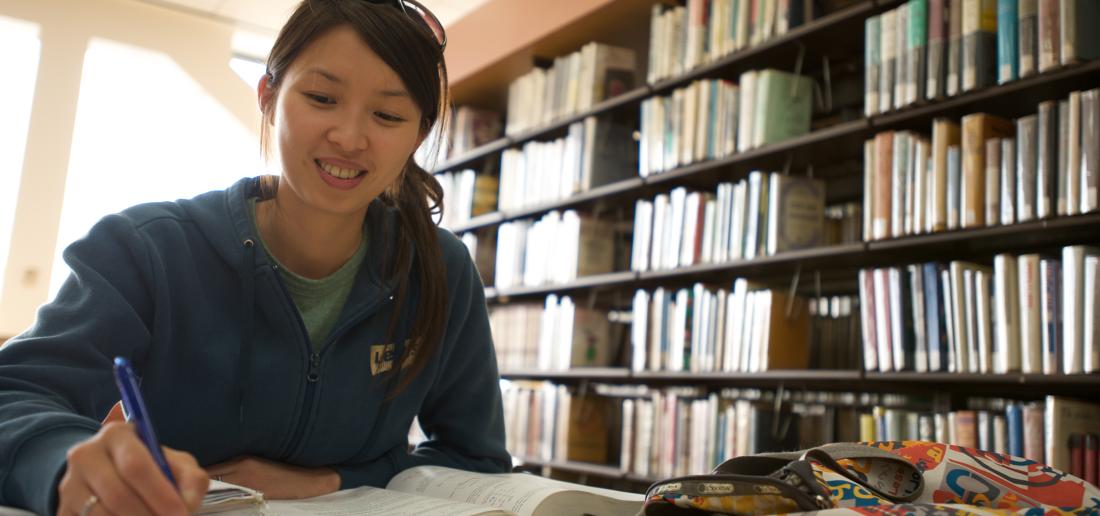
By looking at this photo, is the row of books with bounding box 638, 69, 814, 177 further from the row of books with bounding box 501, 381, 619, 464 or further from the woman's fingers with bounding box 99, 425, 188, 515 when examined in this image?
the woman's fingers with bounding box 99, 425, 188, 515

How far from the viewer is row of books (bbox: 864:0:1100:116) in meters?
1.97

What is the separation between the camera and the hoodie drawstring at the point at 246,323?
3.23 feet

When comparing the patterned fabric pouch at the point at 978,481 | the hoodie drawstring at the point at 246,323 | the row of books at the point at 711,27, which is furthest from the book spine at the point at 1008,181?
the hoodie drawstring at the point at 246,323

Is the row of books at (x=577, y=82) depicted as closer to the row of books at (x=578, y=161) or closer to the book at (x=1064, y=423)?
the row of books at (x=578, y=161)

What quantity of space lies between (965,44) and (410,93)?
1612 millimetres

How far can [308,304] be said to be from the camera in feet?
3.60

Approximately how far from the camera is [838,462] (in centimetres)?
83

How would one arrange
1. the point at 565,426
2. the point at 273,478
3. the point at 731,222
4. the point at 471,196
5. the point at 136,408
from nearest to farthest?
the point at 136,408 → the point at 273,478 → the point at 731,222 → the point at 565,426 → the point at 471,196

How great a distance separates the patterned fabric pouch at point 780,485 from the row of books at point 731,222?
1824 millimetres

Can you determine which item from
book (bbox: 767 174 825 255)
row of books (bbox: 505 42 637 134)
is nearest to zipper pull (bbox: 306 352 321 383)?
book (bbox: 767 174 825 255)

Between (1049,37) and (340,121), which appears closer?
(340,121)

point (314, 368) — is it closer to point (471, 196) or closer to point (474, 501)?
point (474, 501)

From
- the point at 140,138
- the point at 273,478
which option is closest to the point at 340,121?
the point at 273,478

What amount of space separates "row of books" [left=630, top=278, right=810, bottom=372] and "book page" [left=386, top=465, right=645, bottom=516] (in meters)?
1.70
